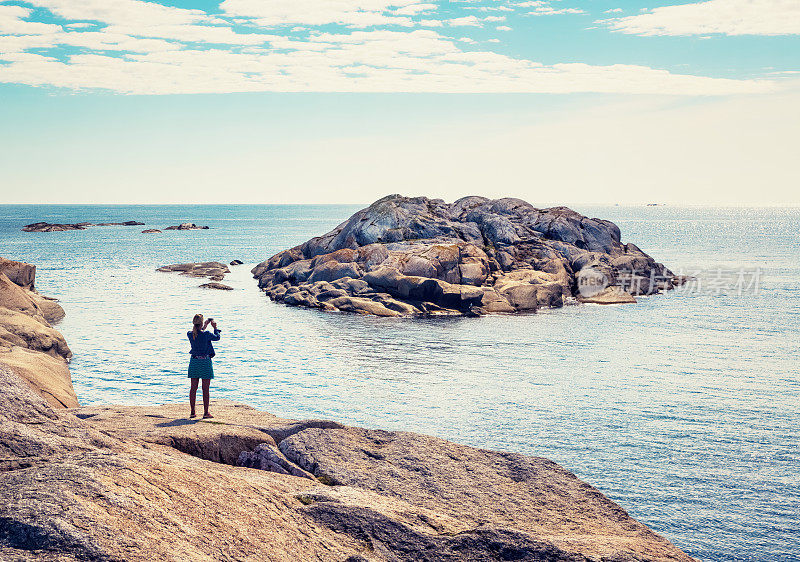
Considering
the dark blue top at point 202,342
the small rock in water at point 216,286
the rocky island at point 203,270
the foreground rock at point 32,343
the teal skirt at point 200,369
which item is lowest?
the small rock in water at point 216,286

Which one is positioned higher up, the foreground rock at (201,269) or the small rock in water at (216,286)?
the foreground rock at (201,269)

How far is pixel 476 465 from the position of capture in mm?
13383

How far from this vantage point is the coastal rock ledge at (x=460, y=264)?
59.0 m

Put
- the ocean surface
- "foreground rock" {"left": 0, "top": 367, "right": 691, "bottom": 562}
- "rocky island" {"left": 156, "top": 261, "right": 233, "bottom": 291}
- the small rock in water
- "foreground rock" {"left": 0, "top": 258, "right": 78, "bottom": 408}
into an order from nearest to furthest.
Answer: "foreground rock" {"left": 0, "top": 367, "right": 691, "bottom": 562} < "foreground rock" {"left": 0, "top": 258, "right": 78, "bottom": 408} < the ocean surface < the small rock in water < "rocky island" {"left": 156, "top": 261, "right": 233, "bottom": 291}

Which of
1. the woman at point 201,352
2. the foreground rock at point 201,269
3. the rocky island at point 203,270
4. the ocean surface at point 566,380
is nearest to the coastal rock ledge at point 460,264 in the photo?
the ocean surface at point 566,380

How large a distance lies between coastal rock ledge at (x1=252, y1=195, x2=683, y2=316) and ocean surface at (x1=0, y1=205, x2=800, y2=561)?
3.65 meters

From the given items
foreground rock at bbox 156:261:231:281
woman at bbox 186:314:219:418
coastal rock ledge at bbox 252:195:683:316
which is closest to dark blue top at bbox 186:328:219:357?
woman at bbox 186:314:219:418

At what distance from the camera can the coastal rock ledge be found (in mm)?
59000

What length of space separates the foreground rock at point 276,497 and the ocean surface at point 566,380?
6896 mm

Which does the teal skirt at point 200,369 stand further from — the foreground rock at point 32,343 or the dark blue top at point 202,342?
the foreground rock at point 32,343

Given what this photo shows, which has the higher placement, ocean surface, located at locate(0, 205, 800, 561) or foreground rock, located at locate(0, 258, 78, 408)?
foreground rock, located at locate(0, 258, 78, 408)

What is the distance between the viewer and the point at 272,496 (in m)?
9.44

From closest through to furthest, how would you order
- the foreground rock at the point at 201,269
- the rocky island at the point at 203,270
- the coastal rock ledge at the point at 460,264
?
the coastal rock ledge at the point at 460,264 → the rocky island at the point at 203,270 → the foreground rock at the point at 201,269

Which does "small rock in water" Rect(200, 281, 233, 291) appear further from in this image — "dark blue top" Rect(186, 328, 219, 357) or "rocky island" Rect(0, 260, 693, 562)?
"dark blue top" Rect(186, 328, 219, 357)
